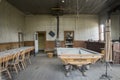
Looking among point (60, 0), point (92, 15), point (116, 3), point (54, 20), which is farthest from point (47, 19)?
point (116, 3)

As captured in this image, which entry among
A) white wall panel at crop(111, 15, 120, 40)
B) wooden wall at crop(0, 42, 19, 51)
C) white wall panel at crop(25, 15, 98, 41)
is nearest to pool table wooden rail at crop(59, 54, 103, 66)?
wooden wall at crop(0, 42, 19, 51)

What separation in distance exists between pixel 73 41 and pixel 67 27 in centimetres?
146

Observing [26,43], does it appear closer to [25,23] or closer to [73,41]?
[25,23]

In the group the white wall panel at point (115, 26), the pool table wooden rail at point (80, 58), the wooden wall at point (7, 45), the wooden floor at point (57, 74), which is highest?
the white wall panel at point (115, 26)

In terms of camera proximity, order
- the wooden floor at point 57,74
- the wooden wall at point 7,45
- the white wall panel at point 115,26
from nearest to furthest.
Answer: the wooden floor at point 57,74
the wooden wall at point 7,45
the white wall panel at point 115,26

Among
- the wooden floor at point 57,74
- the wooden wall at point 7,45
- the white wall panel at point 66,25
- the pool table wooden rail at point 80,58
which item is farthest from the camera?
the white wall panel at point 66,25

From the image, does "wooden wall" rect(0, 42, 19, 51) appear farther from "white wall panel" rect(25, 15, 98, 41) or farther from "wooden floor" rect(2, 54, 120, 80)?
"white wall panel" rect(25, 15, 98, 41)

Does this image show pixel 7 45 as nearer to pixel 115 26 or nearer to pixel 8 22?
pixel 8 22

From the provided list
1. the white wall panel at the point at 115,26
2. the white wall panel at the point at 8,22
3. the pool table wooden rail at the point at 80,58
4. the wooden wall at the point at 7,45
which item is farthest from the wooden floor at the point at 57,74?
the white wall panel at the point at 115,26

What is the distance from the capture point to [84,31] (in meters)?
16.4

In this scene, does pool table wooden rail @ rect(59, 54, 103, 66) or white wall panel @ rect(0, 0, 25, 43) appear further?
white wall panel @ rect(0, 0, 25, 43)

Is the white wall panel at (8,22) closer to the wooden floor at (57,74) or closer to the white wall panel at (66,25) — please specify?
the white wall panel at (66,25)

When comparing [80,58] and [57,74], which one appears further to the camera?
[57,74]

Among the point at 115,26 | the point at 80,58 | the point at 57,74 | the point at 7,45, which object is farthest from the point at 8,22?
the point at 115,26
